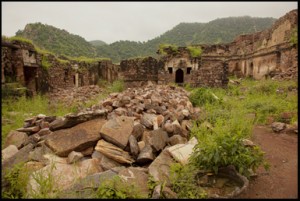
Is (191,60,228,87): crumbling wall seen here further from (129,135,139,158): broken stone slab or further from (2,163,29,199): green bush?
(2,163,29,199): green bush

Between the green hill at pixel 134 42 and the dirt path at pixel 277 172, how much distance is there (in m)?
27.6

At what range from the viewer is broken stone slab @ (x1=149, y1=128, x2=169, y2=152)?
3026 millimetres

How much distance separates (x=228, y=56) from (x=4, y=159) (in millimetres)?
22018

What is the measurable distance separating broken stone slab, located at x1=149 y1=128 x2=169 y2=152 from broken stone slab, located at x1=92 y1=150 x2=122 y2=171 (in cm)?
65

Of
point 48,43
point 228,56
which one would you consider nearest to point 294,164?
point 228,56

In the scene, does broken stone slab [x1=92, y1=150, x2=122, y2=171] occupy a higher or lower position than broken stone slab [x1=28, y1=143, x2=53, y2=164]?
lower

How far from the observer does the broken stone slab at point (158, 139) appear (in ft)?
9.93

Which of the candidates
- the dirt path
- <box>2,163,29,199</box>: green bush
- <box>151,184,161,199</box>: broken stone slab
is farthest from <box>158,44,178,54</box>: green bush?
<box>2,163,29,199</box>: green bush

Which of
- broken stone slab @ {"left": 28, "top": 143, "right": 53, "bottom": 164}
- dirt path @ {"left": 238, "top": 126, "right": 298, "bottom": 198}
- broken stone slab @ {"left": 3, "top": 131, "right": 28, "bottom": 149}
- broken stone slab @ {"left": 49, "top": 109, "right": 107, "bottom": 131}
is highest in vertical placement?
broken stone slab @ {"left": 49, "top": 109, "right": 107, "bottom": 131}


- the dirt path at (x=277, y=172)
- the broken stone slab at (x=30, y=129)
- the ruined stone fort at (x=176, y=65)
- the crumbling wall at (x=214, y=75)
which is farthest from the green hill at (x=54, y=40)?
the dirt path at (x=277, y=172)

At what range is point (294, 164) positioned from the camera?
3043 millimetres

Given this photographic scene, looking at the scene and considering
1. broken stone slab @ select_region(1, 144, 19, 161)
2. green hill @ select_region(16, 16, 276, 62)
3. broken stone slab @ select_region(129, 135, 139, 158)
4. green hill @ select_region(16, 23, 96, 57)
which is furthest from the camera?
green hill @ select_region(16, 16, 276, 62)

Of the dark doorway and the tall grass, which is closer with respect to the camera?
the tall grass

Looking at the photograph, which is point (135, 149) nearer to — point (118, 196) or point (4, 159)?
point (118, 196)
